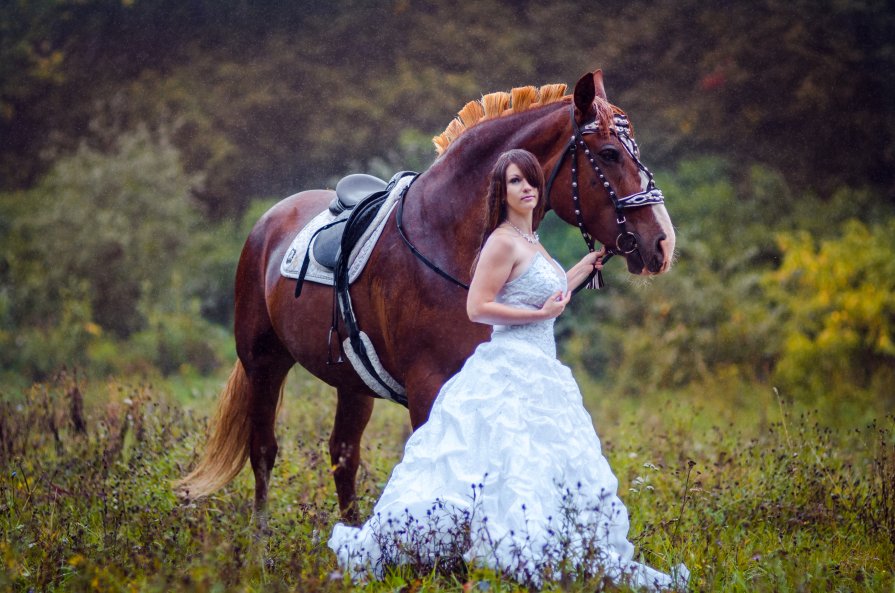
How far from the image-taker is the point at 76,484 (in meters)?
5.01

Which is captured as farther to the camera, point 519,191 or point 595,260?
point 595,260

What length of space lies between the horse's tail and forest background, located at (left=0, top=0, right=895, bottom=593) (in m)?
0.33

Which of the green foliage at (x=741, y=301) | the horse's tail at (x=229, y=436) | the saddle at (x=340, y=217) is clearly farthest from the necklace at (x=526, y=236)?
the green foliage at (x=741, y=301)

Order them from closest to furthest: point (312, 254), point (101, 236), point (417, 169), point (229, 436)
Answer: point (312, 254) → point (229, 436) → point (417, 169) → point (101, 236)

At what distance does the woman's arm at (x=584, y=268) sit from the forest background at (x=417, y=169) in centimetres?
216

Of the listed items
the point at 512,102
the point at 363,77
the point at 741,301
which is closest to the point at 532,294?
the point at 512,102

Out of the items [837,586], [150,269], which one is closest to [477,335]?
[837,586]

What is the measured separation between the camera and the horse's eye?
356cm

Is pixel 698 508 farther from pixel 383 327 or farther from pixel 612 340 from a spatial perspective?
pixel 612 340

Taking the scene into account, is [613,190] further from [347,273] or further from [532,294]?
[347,273]

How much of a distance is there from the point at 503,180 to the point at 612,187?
0.45m

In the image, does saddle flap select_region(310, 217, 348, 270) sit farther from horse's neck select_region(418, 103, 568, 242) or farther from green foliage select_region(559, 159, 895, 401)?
green foliage select_region(559, 159, 895, 401)

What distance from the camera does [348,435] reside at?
497 centimetres

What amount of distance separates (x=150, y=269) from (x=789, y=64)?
29.6 ft
